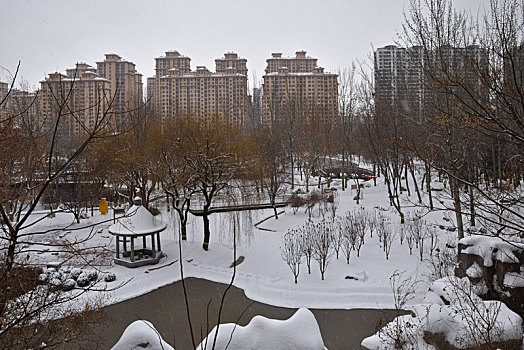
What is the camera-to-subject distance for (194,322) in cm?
821

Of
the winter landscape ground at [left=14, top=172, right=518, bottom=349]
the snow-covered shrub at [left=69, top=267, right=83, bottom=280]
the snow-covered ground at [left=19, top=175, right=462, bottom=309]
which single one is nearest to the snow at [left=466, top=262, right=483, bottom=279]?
the winter landscape ground at [left=14, top=172, right=518, bottom=349]

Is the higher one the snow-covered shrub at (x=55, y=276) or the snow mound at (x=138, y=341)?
the snow mound at (x=138, y=341)

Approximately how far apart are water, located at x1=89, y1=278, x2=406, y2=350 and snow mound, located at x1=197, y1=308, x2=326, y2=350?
2.22 metres

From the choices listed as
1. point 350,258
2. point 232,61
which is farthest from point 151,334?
point 232,61

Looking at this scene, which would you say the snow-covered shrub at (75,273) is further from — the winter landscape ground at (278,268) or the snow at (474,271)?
the snow at (474,271)

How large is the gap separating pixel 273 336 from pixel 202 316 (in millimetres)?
4201

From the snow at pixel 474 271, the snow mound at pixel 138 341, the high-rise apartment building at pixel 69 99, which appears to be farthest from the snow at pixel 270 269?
the snow mound at pixel 138 341

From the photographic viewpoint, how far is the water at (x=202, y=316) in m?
7.50

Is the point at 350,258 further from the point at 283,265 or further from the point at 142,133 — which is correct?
the point at 142,133

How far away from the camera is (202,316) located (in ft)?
27.6

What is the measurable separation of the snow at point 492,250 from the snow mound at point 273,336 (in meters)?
4.67

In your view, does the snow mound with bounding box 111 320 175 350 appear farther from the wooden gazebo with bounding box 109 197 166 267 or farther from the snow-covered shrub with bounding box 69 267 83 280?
the wooden gazebo with bounding box 109 197 166 267

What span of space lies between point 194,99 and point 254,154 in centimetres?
4259

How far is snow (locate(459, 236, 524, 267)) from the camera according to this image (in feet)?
23.7
